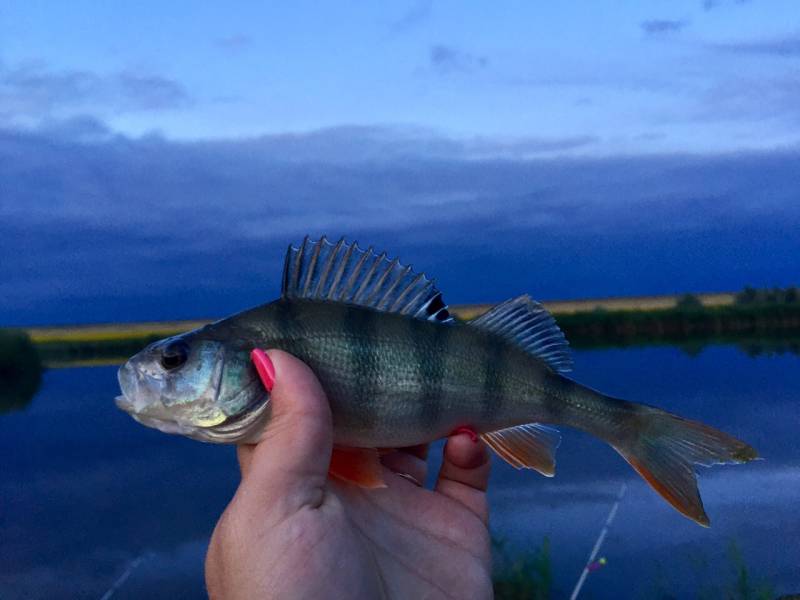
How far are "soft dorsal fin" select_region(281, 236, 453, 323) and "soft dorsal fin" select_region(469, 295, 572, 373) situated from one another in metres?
0.25

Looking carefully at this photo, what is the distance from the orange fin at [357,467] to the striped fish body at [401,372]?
55 millimetres

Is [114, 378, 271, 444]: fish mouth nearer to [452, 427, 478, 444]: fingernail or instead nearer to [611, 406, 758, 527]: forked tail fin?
[452, 427, 478, 444]: fingernail

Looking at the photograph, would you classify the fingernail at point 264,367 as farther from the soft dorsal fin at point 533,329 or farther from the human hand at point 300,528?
the soft dorsal fin at point 533,329

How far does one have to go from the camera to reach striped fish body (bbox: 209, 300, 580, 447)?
2764mm

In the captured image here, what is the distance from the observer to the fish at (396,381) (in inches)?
103

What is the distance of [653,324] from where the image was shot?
25.6m

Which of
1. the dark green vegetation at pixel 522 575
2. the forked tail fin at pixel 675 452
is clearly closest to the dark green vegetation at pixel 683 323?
the dark green vegetation at pixel 522 575

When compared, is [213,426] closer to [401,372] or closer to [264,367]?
[264,367]

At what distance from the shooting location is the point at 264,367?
260cm

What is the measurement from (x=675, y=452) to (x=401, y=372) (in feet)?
3.77

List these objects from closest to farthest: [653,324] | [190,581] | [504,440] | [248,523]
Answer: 1. [248,523]
2. [504,440]
3. [190,581]
4. [653,324]

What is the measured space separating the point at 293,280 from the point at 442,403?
0.70 m

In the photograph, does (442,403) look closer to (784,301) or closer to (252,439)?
(252,439)

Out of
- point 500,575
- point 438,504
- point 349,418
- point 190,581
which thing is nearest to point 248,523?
point 349,418
